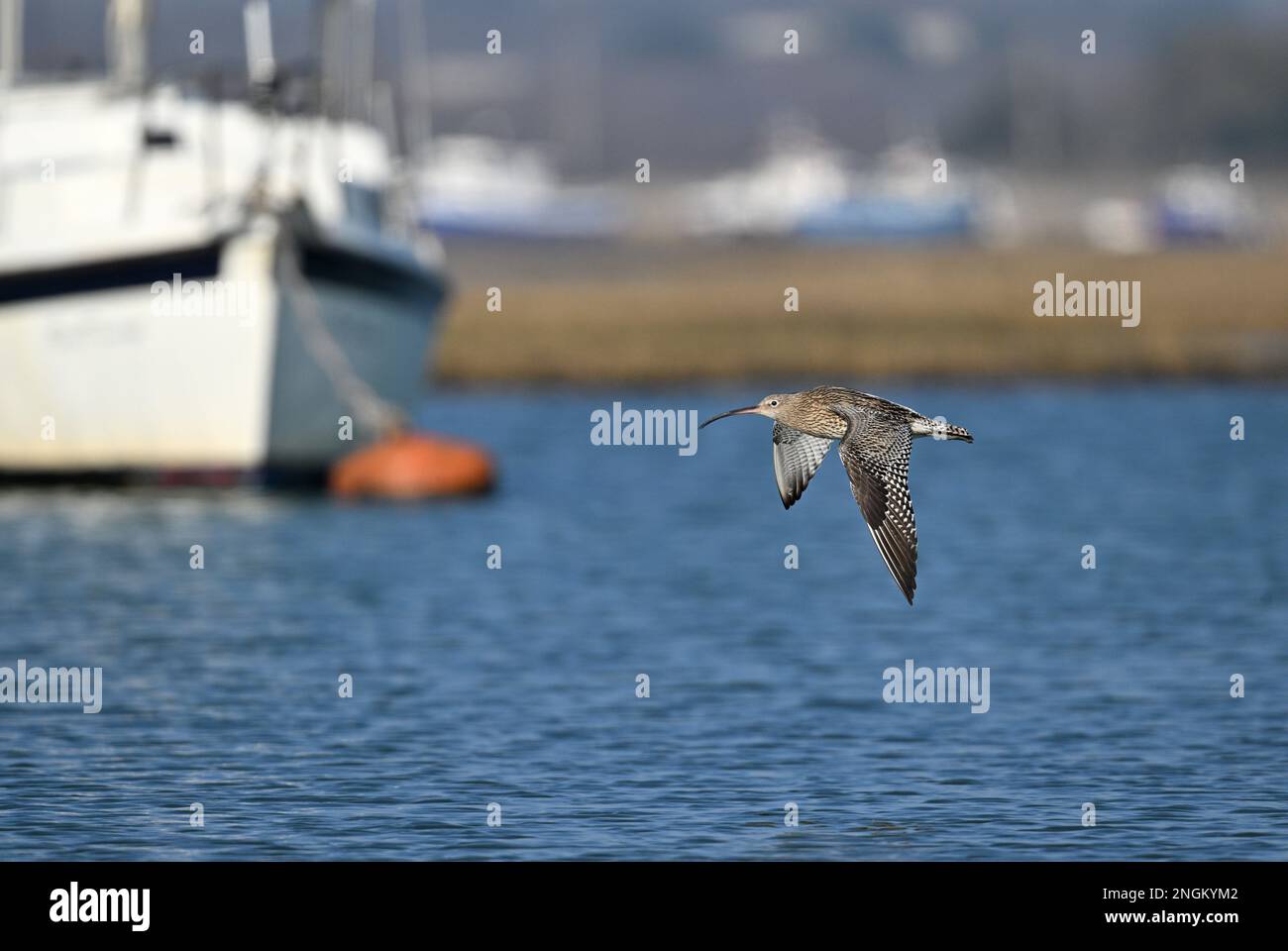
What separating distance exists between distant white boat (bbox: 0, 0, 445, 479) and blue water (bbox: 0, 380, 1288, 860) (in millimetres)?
880

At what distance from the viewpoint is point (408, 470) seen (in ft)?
102

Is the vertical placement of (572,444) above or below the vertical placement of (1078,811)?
above

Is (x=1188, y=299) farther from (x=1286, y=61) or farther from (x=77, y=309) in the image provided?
(x=1286, y=61)

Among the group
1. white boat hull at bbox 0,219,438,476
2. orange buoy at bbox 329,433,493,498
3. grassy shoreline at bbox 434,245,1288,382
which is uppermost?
grassy shoreline at bbox 434,245,1288,382

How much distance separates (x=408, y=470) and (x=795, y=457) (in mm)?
16164

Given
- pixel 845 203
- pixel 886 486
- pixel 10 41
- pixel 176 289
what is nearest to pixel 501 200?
pixel 845 203

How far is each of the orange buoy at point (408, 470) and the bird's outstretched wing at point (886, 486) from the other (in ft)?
55.5

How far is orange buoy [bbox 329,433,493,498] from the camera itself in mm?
31016

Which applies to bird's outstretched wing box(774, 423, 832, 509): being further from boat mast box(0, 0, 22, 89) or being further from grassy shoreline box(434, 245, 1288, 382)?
grassy shoreline box(434, 245, 1288, 382)

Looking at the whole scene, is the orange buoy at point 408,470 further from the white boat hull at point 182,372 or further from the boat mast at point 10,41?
the boat mast at point 10,41

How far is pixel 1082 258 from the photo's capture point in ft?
271

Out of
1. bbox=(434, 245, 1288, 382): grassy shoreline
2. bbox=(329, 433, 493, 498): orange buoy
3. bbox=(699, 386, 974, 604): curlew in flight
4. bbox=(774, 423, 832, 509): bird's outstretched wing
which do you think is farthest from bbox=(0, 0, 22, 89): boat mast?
bbox=(699, 386, 974, 604): curlew in flight
